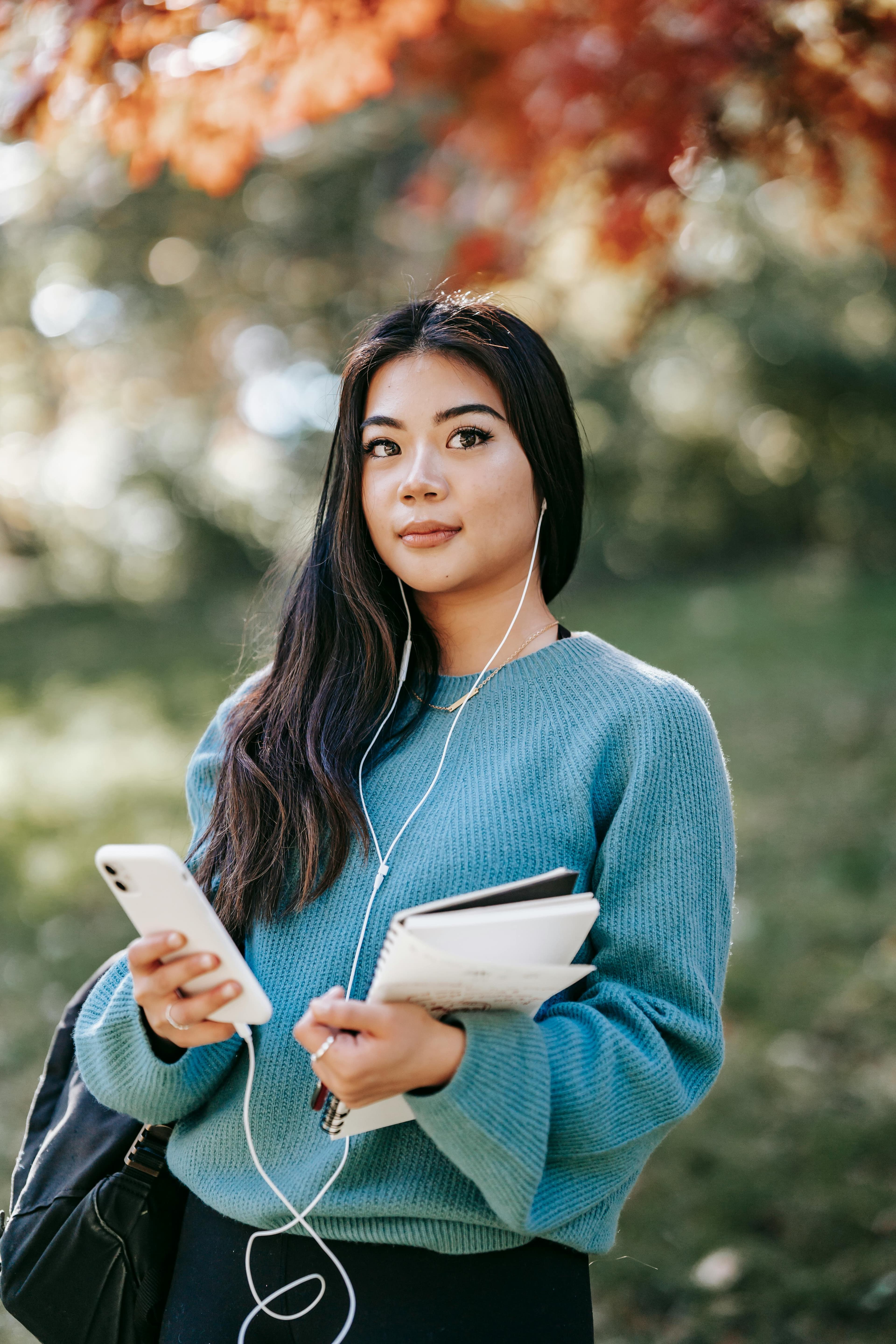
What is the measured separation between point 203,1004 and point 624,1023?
1.72ft

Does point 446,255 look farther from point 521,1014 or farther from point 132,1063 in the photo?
point 521,1014

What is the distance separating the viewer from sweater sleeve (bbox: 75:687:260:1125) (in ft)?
5.07

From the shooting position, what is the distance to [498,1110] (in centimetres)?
129

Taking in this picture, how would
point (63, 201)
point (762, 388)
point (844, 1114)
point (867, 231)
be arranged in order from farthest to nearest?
point (762, 388)
point (63, 201)
point (867, 231)
point (844, 1114)

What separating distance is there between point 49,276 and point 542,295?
16.3 feet

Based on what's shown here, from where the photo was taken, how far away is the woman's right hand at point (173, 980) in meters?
1.33

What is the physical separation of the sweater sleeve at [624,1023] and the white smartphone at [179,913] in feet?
0.83

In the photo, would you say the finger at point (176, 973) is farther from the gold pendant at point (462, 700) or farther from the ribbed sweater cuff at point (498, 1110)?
the gold pendant at point (462, 700)

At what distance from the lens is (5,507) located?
43.2 ft

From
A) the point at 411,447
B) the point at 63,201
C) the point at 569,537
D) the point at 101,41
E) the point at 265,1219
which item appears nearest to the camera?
the point at 265,1219

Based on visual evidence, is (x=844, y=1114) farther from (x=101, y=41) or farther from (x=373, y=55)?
(x=101, y=41)

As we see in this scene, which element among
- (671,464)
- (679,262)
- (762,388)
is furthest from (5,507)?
(679,262)

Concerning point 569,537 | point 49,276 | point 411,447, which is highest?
point 49,276

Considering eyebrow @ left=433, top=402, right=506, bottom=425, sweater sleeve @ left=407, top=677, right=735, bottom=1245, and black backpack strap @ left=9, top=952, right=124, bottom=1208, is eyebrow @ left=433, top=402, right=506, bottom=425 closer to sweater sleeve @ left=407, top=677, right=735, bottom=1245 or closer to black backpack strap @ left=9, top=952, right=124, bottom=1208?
sweater sleeve @ left=407, top=677, right=735, bottom=1245
